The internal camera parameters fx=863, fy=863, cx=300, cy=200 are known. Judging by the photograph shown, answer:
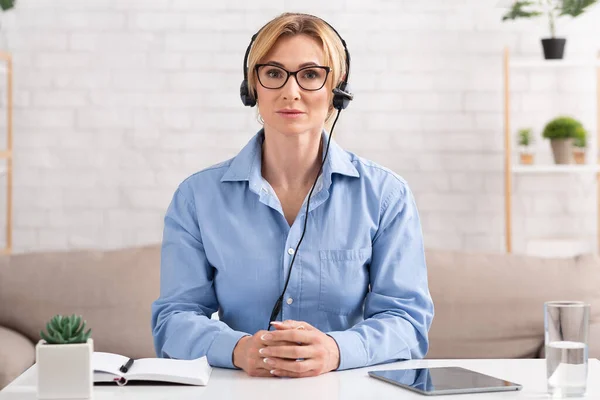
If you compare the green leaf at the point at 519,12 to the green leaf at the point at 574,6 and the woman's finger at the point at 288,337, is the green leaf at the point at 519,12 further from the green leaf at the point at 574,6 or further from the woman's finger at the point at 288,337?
the woman's finger at the point at 288,337

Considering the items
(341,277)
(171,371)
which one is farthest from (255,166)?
(171,371)

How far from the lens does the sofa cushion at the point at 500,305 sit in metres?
2.98

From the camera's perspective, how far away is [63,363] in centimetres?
132

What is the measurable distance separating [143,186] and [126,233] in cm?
23

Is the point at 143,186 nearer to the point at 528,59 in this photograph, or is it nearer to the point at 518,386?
the point at 528,59

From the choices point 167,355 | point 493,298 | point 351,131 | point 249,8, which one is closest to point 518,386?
point 167,355

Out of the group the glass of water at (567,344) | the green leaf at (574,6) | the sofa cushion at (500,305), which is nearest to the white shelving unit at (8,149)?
the sofa cushion at (500,305)

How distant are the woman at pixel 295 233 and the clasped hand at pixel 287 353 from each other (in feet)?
0.71

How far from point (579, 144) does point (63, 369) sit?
282 cm

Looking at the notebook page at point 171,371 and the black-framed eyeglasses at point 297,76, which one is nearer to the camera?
the notebook page at point 171,371

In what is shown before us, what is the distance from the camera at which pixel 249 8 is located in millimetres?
3885

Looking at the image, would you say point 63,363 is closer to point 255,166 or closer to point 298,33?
point 255,166

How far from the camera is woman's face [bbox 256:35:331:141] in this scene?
195 cm

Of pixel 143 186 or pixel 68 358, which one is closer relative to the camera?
pixel 68 358
